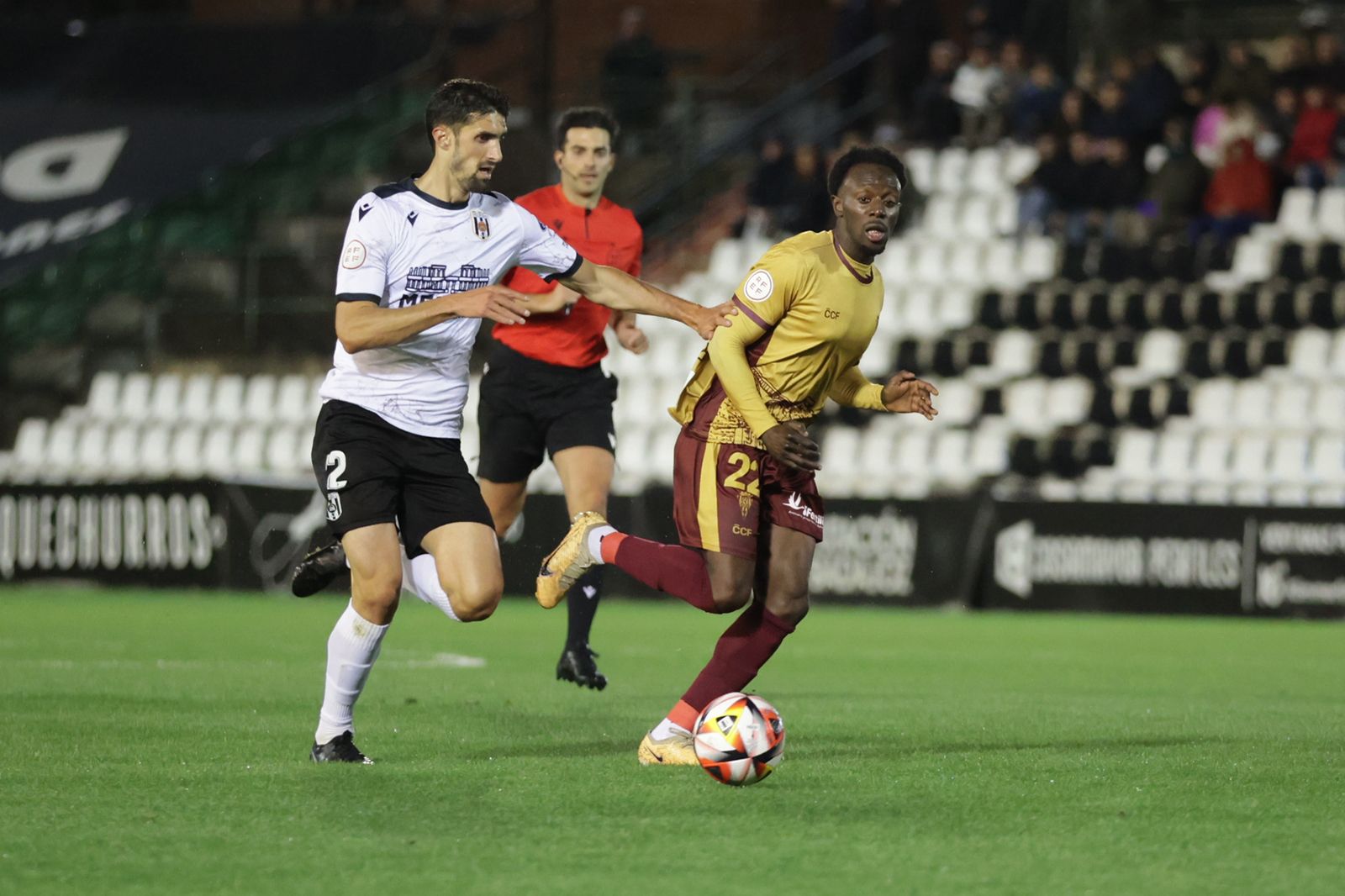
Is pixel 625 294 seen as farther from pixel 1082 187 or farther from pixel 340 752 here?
pixel 1082 187

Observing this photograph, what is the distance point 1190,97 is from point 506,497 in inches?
467

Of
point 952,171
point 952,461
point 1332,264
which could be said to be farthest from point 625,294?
point 952,171

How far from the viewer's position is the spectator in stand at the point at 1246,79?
1964 cm

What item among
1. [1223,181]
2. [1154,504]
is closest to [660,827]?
[1154,504]

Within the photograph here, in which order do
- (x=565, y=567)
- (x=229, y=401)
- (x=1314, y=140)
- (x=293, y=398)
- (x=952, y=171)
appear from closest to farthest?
(x=565, y=567) < (x=1314, y=140) < (x=952, y=171) < (x=293, y=398) < (x=229, y=401)

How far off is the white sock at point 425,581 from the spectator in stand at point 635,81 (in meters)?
15.9

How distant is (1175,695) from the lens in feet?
33.2

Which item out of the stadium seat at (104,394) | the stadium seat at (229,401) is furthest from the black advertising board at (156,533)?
the stadium seat at (104,394)

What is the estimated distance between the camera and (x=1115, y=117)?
19.4m

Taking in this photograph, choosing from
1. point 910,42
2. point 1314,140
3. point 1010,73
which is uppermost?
point 910,42

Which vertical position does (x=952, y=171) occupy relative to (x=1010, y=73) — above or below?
below

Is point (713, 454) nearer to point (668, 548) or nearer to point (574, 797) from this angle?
point (668, 548)

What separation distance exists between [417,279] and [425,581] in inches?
40.6

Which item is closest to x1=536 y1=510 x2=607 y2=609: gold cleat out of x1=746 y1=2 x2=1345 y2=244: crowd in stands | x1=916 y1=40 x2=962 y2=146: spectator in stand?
x1=746 y1=2 x2=1345 y2=244: crowd in stands
